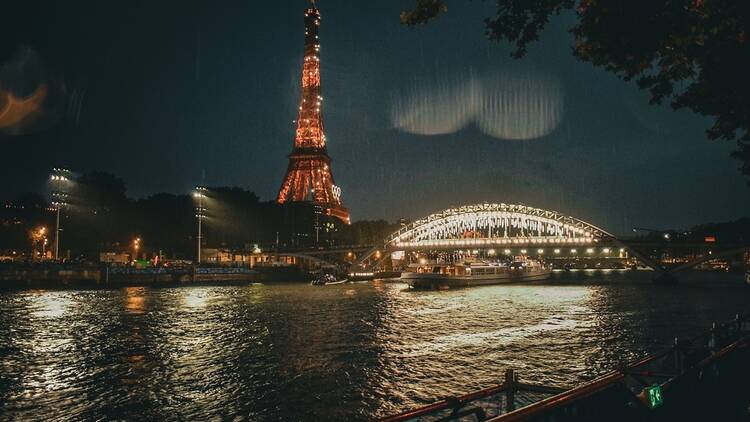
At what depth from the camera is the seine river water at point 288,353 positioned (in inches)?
566

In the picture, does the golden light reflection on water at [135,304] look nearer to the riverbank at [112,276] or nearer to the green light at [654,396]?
the riverbank at [112,276]

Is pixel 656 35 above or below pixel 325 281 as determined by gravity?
above

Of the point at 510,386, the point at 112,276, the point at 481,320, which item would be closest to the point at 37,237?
the point at 112,276

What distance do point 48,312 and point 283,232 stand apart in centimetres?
8493

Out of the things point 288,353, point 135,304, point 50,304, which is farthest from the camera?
point 135,304

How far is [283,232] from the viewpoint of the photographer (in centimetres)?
12038

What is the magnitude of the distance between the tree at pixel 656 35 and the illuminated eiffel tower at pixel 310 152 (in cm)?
13080

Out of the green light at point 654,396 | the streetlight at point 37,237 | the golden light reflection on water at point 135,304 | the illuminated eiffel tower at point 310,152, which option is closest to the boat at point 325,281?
the golden light reflection on water at point 135,304

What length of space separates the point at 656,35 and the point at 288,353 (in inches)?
697

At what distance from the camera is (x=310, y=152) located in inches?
5438

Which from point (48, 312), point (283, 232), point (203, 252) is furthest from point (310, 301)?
point (283, 232)

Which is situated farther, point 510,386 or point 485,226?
point 485,226

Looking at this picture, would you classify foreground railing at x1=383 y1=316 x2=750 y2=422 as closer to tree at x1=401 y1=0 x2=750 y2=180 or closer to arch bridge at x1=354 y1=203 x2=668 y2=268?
tree at x1=401 y1=0 x2=750 y2=180

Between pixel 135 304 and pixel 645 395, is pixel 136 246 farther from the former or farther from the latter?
pixel 645 395
